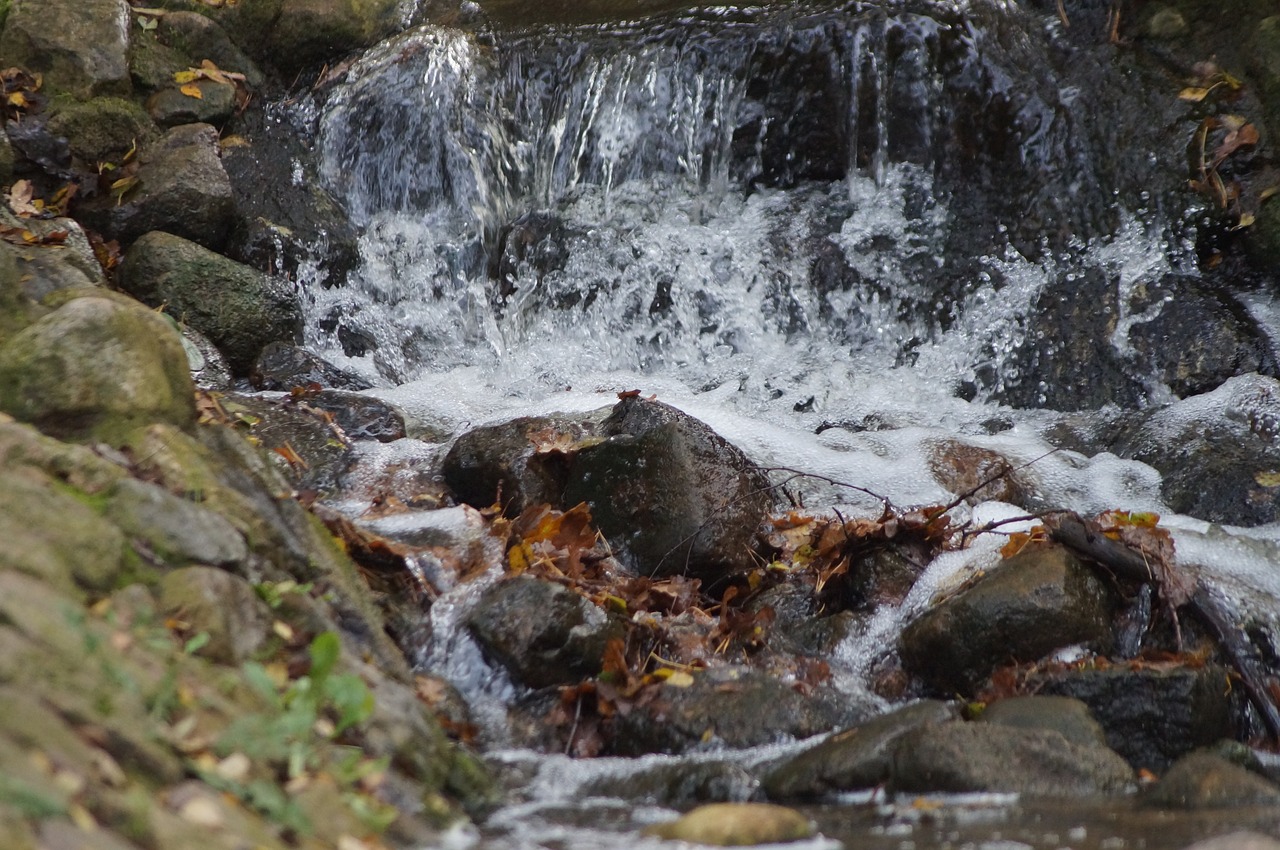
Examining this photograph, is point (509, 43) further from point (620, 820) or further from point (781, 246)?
point (620, 820)

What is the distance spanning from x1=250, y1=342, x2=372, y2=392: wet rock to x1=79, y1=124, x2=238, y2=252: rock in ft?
3.60

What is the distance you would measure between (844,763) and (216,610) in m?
1.60

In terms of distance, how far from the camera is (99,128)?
24.5 ft

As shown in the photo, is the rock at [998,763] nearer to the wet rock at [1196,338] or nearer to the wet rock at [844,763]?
the wet rock at [844,763]

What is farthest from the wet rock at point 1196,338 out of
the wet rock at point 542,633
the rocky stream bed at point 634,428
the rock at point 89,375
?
the rock at point 89,375

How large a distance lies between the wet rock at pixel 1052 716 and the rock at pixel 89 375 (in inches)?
96.8

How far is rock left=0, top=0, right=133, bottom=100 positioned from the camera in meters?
7.56

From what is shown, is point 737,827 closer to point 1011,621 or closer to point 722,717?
point 722,717

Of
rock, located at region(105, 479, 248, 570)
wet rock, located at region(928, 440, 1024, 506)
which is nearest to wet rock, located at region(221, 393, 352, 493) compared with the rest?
rock, located at region(105, 479, 248, 570)

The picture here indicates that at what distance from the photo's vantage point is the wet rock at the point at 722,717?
3.38 metres

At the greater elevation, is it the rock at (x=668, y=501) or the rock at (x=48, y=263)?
the rock at (x=48, y=263)

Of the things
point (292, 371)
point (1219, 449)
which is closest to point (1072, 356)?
point (1219, 449)

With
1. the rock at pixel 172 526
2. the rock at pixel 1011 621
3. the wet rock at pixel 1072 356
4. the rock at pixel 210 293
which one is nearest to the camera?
the rock at pixel 172 526

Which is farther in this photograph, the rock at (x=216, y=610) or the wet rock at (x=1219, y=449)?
the wet rock at (x=1219, y=449)
